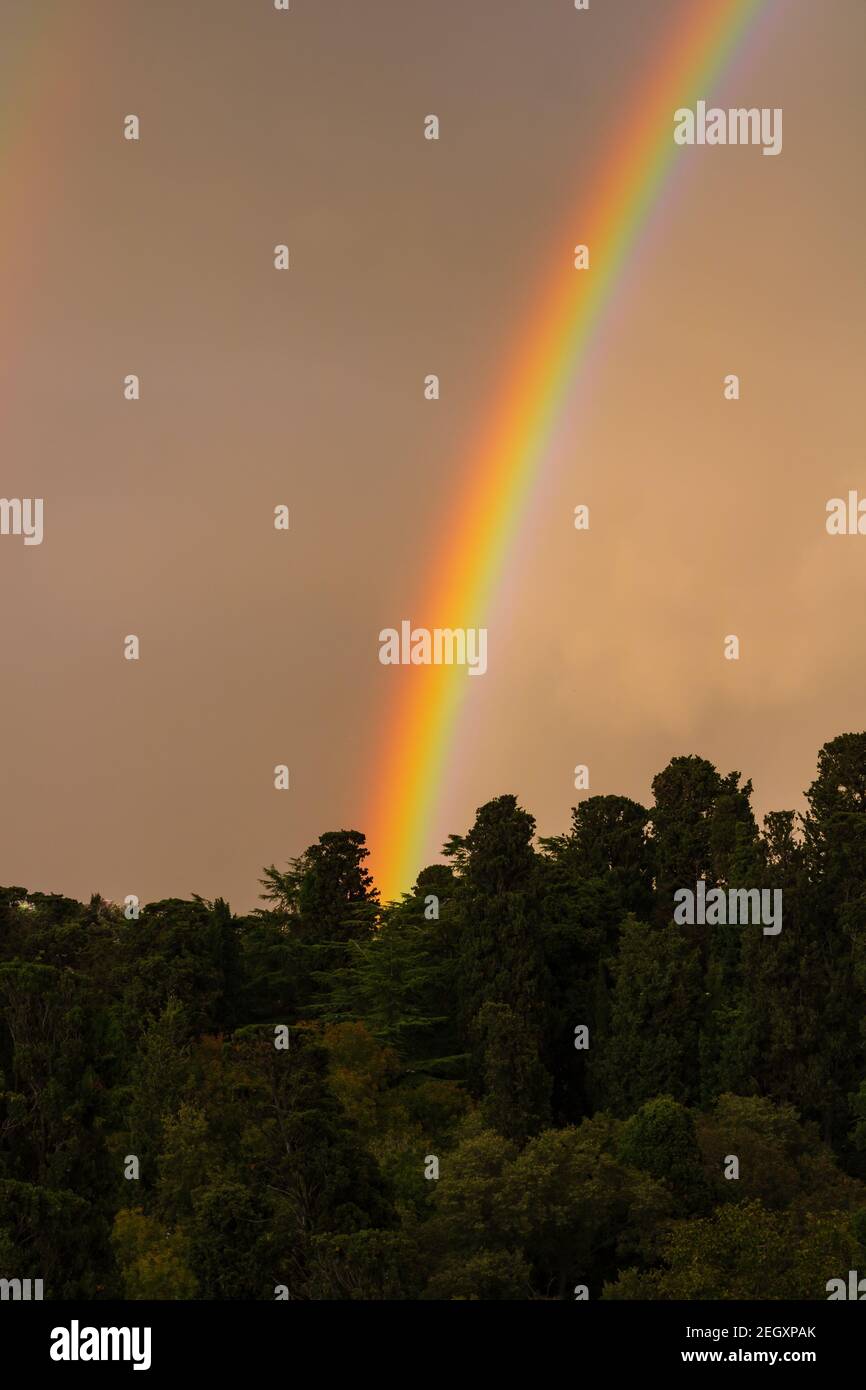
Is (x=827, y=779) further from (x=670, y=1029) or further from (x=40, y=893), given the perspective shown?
(x=40, y=893)

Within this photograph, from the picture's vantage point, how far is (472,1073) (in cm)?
6247

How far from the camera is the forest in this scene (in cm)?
4447

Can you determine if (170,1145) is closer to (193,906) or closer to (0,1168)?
(0,1168)

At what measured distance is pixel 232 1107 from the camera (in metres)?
49.3

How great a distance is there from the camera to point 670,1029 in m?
61.9

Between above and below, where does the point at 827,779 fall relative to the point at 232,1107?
above

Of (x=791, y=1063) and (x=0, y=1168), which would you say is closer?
(x=0, y=1168)

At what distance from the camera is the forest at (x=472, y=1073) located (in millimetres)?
44469

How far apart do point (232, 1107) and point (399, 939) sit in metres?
19.6
